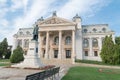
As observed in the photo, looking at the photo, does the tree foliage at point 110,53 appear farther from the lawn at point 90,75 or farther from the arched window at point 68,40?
the lawn at point 90,75

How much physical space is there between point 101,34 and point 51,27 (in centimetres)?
1688

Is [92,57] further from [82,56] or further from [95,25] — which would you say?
[95,25]

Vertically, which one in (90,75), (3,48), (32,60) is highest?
(3,48)

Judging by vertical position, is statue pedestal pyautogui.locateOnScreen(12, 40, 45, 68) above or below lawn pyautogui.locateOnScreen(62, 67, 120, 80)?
above

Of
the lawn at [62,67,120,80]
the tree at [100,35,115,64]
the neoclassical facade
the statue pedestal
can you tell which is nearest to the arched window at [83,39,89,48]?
the neoclassical facade

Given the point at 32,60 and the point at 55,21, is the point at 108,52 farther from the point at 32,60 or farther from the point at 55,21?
the point at 32,60

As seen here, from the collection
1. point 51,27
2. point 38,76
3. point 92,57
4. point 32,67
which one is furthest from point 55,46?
point 38,76

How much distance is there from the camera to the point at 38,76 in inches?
325

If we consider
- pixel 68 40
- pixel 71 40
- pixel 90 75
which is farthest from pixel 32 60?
pixel 68 40

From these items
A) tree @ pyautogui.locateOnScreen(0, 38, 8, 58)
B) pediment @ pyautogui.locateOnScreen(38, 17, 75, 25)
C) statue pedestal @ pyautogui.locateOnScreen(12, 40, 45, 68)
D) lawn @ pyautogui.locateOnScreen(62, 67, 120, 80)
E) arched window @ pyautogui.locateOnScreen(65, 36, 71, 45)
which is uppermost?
pediment @ pyautogui.locateOnScreen(38, 17, 75, 25)

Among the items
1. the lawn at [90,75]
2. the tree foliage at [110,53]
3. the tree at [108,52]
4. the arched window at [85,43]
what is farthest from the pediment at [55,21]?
the lawn at [90,75]

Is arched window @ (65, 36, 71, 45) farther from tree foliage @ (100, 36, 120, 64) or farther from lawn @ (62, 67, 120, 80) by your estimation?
lawn @ (62, 67, 120, 80)

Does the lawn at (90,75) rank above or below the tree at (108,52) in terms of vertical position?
below

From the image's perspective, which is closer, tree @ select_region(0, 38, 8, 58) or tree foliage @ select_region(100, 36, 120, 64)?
tree foliage @ select_region(100, 36, 120, 64)
